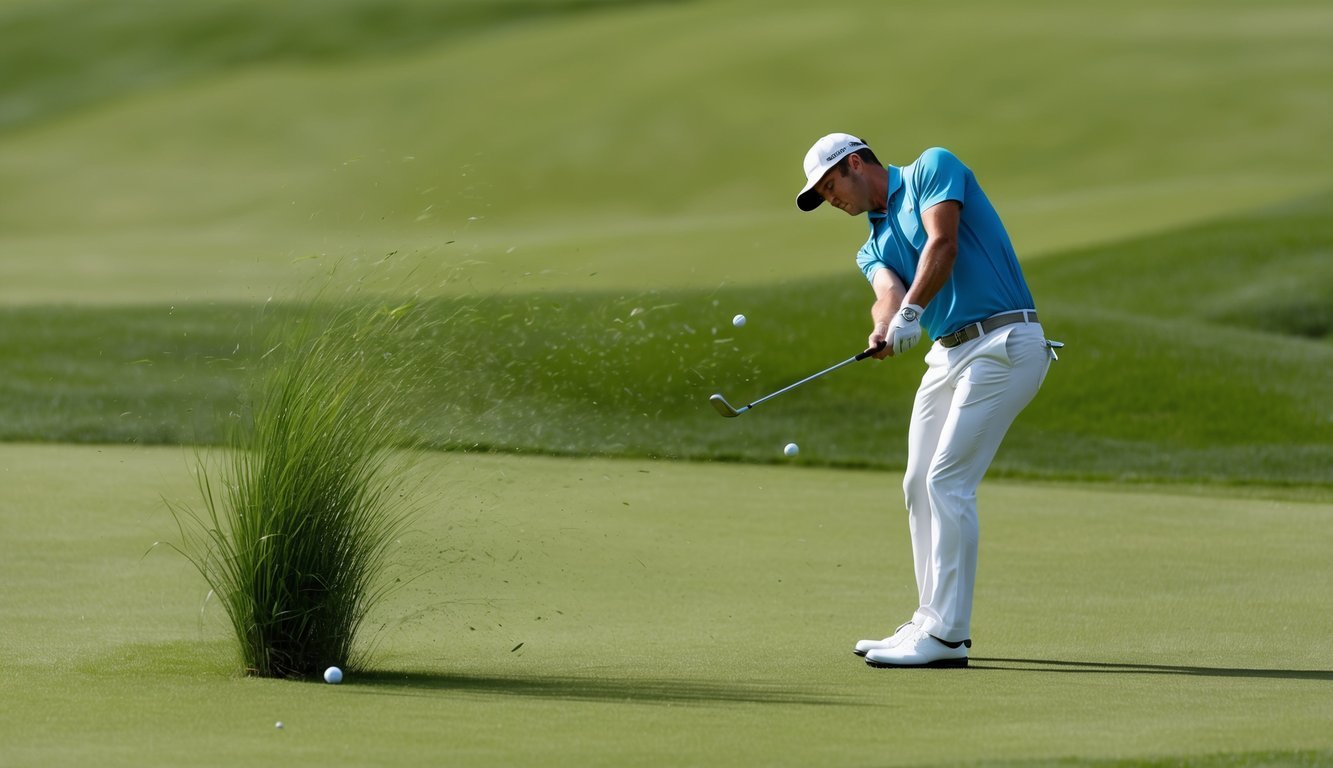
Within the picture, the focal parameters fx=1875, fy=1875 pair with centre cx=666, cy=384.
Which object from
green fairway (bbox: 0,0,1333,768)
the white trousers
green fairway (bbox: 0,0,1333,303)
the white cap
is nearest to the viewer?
green fairway (bbox: 0,0,1333,768)

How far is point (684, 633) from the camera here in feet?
23.2

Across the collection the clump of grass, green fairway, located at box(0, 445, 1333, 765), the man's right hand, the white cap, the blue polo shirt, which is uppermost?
the white cap

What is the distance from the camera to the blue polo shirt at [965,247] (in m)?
6.38

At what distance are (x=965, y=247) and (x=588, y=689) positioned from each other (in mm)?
2002

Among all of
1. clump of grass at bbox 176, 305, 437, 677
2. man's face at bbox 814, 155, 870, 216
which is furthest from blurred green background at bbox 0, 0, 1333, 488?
man's face at bbox 814, 155, 870, 216

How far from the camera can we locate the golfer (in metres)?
6.32

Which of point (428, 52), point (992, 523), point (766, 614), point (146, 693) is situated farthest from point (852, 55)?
point (146, 693)

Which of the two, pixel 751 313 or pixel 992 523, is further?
pixel 751 313

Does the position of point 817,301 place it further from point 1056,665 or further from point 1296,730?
point 1296,730

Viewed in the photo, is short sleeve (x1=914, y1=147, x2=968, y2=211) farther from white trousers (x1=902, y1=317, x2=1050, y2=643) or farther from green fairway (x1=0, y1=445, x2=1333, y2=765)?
green fairway (x1=0, y1=445, x2=1333, y2=765)

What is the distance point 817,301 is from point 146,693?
39.4 ft

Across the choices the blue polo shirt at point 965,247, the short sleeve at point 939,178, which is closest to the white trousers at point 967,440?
the blue polo shirt at point 965,247

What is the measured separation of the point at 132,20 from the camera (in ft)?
141

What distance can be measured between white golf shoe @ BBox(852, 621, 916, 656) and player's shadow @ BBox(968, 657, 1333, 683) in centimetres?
24
